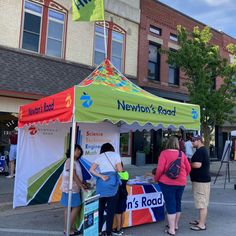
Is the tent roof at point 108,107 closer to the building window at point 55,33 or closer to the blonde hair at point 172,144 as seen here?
the blonde hair at point 172,144

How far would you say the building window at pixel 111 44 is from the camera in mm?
16141

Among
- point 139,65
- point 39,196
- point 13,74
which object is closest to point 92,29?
point 139,65

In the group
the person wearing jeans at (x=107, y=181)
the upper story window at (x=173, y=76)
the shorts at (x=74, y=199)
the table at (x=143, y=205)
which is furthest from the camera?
the upper story window at (x=173, y=76)

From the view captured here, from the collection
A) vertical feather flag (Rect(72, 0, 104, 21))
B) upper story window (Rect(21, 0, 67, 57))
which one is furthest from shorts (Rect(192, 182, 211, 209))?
upper story window (Rect(21, 0, 67, 57))

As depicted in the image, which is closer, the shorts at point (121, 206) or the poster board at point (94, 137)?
the shorts at point (121, 206)

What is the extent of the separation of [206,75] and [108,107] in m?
9.62

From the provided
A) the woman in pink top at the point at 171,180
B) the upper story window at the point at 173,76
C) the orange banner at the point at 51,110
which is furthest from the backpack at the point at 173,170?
the upper story window at the point at 173,76

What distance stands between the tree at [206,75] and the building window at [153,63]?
3732 millimetres

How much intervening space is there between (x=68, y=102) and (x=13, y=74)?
26.5 ft

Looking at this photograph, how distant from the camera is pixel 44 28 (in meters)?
14.0

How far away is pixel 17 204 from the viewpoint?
26.0ft

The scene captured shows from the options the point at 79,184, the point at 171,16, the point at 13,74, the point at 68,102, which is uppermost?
the point at 171,16

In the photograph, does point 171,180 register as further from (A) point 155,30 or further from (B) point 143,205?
(A) point 155,30

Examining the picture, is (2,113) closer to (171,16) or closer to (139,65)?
(139,65)
